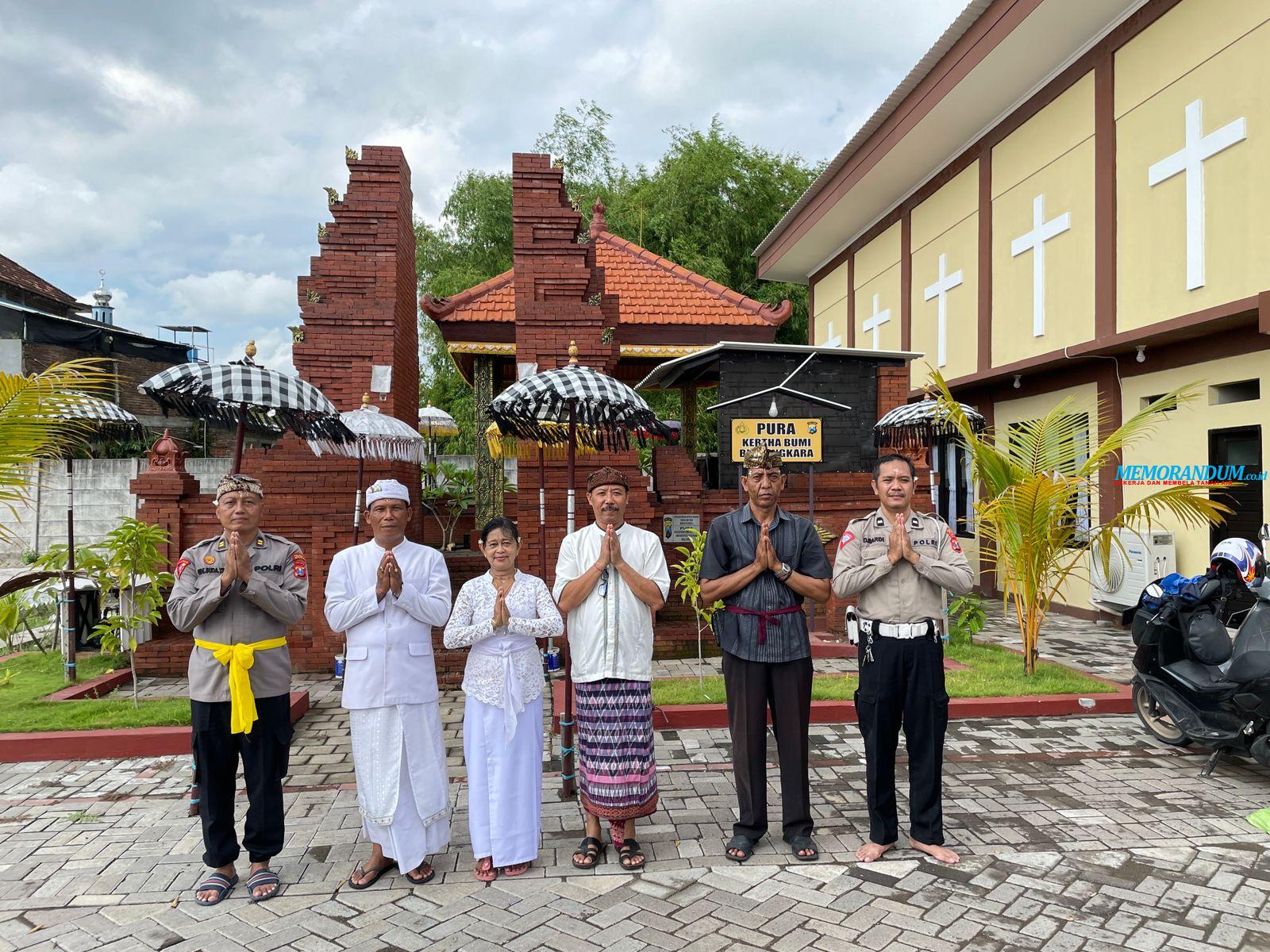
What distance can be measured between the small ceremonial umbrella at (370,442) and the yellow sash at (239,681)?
3.86 metres

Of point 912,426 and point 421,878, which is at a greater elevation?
point 912,426

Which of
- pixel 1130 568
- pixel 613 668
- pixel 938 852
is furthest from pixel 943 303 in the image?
pixel 613 668

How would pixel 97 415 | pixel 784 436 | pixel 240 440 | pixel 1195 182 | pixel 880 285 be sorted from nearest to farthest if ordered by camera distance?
pixel 240 440 → pixel 97 415 → pixel 1195 182 → pixel 784 436 → pixel 880 285

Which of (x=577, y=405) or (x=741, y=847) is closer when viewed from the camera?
(x=741, y=847)

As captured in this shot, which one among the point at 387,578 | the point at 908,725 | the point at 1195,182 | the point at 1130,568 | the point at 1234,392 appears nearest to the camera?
the point at 387,578

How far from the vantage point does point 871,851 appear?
3.97 metres

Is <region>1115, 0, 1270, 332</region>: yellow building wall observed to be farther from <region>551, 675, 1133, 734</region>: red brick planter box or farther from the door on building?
<region>551, 675, 1133, 734</region>: red brick planter box

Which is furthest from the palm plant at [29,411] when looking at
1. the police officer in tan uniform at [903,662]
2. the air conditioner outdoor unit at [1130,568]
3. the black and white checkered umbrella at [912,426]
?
the air conditioner outdoor unit at [1130,568]

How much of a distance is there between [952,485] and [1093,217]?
5.59m

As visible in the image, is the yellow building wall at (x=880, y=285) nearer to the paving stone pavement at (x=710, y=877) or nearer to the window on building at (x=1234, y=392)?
the window on building at (x=1234, y=392)

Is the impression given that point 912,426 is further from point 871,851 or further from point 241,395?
point 241,395

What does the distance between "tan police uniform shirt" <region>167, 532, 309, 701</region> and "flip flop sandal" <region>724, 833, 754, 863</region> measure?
2.35 m

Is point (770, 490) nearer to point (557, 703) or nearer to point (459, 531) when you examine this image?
point (557, 703)

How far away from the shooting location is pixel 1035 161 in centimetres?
1184
